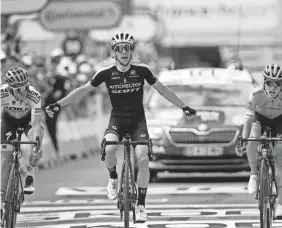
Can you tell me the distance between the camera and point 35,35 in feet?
137

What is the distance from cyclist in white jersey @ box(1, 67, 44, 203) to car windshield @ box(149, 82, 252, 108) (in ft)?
20.0

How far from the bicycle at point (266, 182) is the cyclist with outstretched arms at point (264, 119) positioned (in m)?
0.10

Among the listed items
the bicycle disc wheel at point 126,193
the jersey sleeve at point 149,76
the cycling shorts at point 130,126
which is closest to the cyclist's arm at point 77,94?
the cycling shorts at point 130,126

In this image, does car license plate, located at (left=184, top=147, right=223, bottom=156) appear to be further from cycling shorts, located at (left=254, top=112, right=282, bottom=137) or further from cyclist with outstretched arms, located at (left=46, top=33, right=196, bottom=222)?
cycling shorts, located at (left=254, top=112, right=282, bottom=137)

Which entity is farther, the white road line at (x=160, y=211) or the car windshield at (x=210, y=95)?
the car windshield at (x=210, y=95)

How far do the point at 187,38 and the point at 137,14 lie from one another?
612 inches

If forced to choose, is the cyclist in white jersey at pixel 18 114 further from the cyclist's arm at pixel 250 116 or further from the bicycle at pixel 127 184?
the cyclist's arm at pixel 250 116

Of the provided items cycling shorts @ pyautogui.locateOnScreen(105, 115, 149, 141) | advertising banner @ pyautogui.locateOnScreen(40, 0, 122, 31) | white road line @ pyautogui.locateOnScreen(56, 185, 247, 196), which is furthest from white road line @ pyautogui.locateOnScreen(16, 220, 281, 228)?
advertising banner @ pyautogui.locateOnScreen(40, 0, 122, 31)

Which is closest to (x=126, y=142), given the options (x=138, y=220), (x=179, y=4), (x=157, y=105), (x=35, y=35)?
(x=138, y=220)

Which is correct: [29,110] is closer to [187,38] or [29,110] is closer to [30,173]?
[30,173]

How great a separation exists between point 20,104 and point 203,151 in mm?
5703

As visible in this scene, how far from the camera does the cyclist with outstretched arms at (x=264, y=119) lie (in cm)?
1227

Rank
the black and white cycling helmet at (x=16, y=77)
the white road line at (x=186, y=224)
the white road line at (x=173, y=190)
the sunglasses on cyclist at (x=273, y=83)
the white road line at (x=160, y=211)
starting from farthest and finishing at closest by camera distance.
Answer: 1. the white road line at (x=173, y=190)
2. the white road line at (x=160, y=211)
3. the white road line at (x=186, y=224)
4. the black and white cycling helmet at (x=16, y=77)
5. the sunglasses on cyclist at (x=273, y=83)

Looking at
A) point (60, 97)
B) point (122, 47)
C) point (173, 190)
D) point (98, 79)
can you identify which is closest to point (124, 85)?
point (98, 79)
